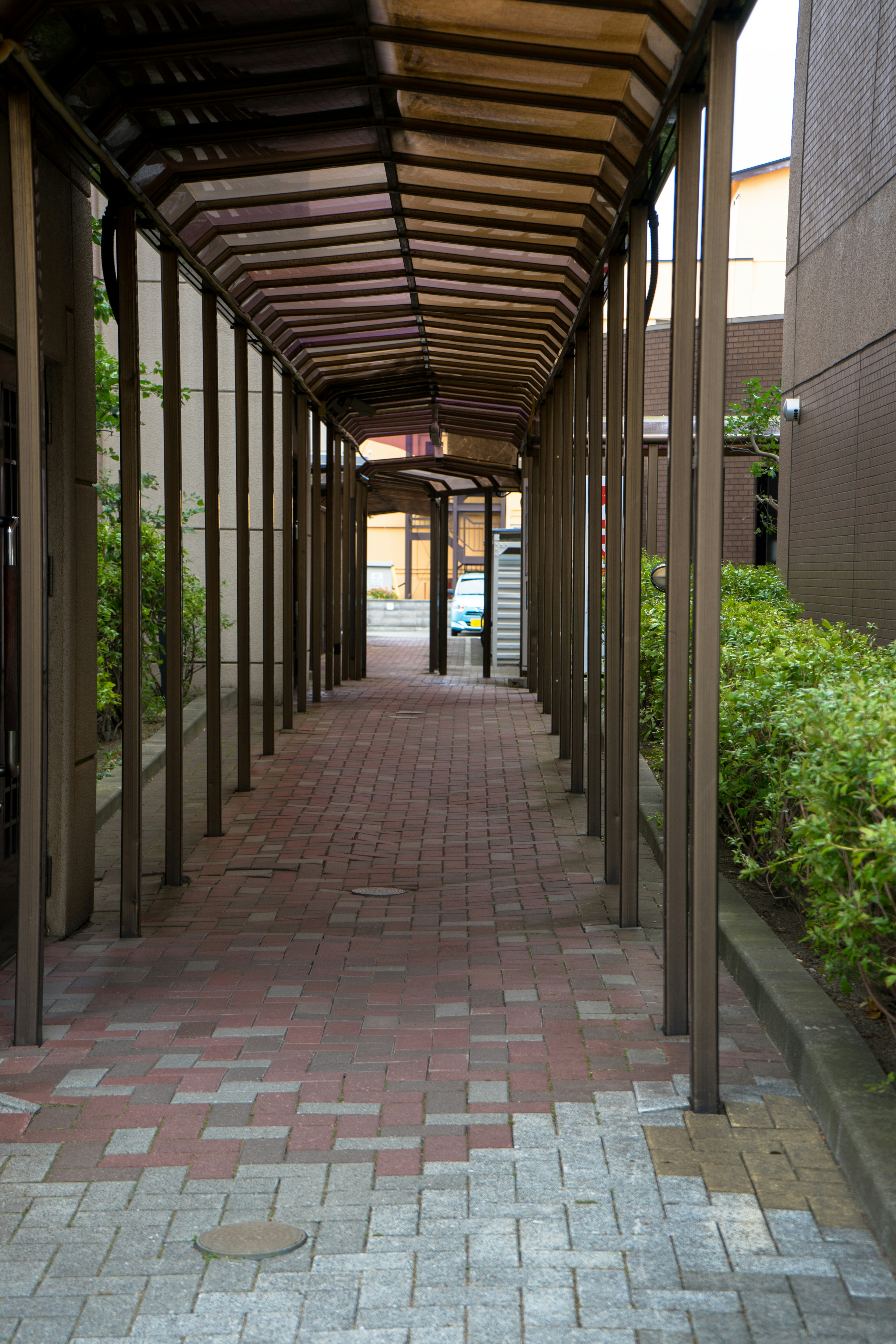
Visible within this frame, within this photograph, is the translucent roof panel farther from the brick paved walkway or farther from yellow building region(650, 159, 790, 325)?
yellow building region(650, 159, 790, 325)

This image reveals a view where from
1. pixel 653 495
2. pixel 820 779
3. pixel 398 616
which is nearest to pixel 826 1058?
pixel 820 779

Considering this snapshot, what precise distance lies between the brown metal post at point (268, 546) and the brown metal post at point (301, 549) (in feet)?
6.07

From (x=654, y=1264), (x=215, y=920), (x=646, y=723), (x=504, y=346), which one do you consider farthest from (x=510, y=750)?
(x=654, y=1264)

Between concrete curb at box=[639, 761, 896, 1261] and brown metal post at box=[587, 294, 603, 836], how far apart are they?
6.46 ft

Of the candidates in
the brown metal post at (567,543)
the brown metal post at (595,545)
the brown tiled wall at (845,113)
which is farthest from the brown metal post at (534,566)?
the brown metal post at (595,545)

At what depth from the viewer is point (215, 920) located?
573cm

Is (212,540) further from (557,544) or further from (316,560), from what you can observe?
(316,560)

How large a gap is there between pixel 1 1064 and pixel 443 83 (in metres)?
3.71

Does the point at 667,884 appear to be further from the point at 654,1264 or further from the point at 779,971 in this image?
the point at 654,1264

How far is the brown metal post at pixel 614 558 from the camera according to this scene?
5793 mm

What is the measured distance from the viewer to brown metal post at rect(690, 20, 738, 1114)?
347cm

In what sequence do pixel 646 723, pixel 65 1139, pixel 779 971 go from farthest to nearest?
pixel 646 723, pixel 779 971, pixel 65 1139

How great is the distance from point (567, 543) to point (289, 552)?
123 inches

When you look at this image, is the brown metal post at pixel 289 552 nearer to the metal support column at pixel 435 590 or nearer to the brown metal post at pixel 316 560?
the brown metal post at pixel 316 560
